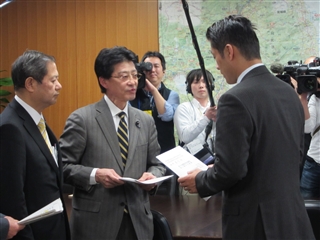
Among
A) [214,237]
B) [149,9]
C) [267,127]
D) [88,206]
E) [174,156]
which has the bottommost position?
[214,237]

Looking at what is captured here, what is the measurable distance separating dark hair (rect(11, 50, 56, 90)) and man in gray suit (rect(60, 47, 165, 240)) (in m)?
0.34

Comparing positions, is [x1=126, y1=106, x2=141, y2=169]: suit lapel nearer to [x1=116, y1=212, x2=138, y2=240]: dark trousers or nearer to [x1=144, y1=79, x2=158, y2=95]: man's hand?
[x1=116, y1=212, x2=138, y2=240]: dark trousers

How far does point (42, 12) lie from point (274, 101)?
14.7 ft

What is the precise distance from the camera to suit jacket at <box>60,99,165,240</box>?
223cm

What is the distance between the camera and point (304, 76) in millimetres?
2615

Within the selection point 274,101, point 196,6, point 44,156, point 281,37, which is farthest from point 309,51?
point 44,156

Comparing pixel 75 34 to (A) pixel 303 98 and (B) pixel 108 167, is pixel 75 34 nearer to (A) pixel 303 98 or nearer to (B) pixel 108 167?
(A) pixel 303 98

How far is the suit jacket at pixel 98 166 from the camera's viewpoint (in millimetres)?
2232

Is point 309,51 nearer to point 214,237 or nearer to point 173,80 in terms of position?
point 173,80

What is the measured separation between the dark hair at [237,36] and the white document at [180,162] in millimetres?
527

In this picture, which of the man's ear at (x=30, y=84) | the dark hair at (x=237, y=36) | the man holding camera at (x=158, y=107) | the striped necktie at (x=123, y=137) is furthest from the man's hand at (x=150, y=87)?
the dark hair at (x=237, y=36)

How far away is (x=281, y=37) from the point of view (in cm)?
496

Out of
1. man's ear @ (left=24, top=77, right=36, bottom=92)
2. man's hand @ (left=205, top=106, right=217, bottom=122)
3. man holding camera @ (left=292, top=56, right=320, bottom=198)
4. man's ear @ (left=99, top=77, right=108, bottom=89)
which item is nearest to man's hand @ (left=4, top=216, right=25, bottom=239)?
man's ear @ (left=24, top=77, right=36, bottom=92)

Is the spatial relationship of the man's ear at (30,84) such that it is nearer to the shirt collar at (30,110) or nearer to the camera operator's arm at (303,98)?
the shirt collar at (30,110)
